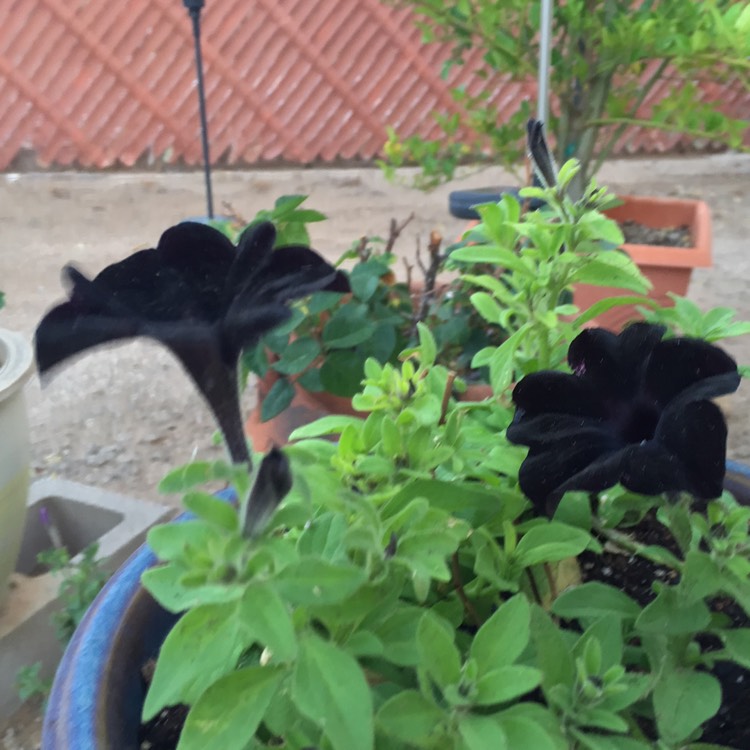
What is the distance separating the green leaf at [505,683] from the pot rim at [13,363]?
0.70 metres

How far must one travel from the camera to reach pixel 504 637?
1.21ft

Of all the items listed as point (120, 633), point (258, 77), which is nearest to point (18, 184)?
point (258, 77)

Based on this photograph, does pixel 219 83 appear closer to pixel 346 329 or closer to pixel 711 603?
pixel 346 329

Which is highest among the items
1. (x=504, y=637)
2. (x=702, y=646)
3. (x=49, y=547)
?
(x=504, y=637)

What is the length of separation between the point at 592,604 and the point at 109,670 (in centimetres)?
29

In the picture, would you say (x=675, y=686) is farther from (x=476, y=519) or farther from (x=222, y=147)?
(x=222, y=147)

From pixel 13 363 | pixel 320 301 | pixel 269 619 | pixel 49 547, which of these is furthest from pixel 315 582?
pixel 49 547

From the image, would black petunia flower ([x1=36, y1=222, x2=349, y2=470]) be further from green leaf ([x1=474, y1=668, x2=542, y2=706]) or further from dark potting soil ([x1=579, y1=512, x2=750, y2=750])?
dark potting soil ([x1=579, y1=512, x2=750, y2=750])

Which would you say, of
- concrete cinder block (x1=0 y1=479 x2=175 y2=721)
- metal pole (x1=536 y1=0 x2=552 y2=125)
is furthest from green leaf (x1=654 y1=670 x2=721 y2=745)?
concrete cinder block (x1=0 y1=479 x2=175 y2=721)

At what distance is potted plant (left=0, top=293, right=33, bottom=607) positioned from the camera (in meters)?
0.92

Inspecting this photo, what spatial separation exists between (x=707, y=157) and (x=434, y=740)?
3835 mm

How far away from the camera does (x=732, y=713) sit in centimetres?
48

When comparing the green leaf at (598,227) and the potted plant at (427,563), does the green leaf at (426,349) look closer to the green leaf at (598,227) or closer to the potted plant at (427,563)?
the potted plant at (427,563)

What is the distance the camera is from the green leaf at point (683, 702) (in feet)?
1.28
